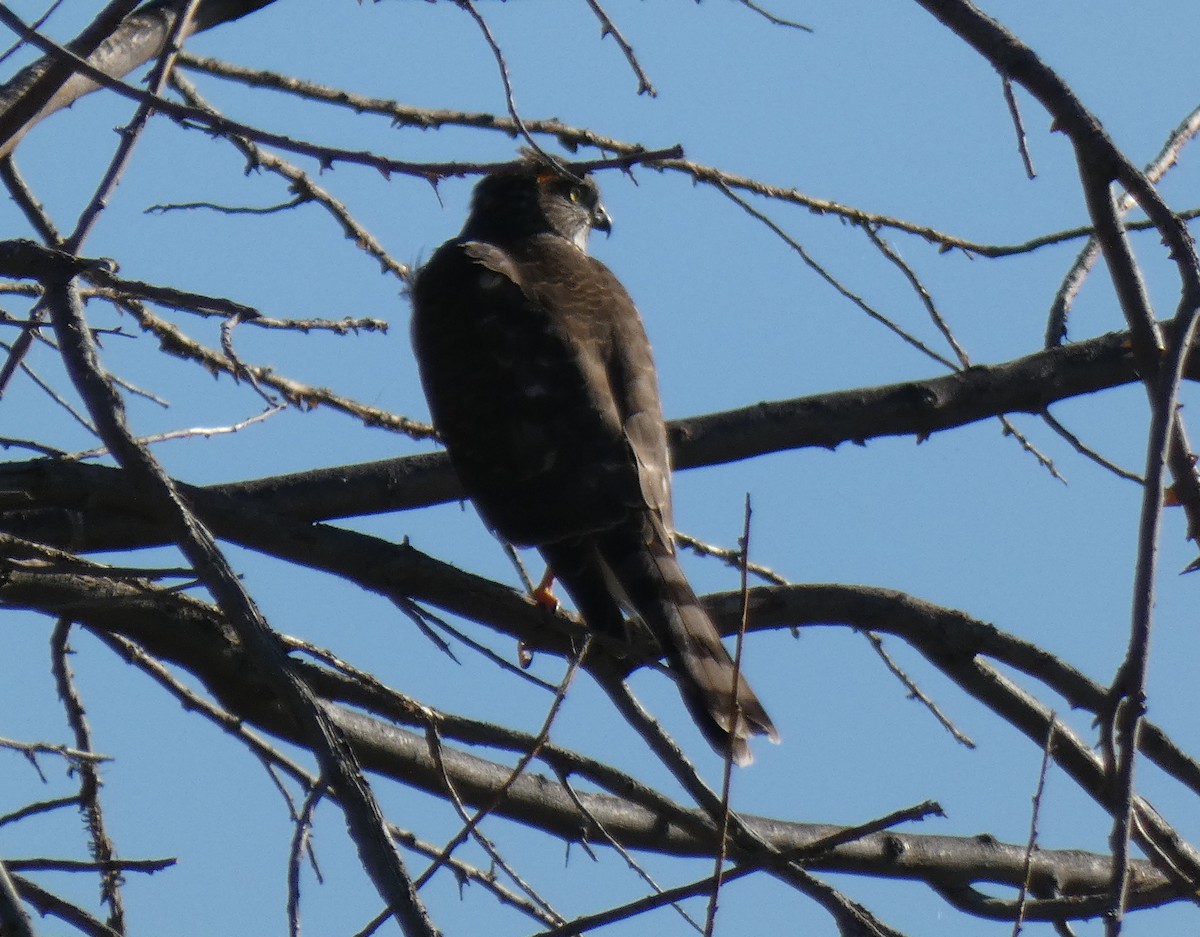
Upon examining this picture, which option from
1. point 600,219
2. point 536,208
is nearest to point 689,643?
point 536,208

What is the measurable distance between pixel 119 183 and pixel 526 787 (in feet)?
6.17

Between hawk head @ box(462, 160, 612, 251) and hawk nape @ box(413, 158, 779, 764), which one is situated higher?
hawk head @ box(462, 160, 612, 251)

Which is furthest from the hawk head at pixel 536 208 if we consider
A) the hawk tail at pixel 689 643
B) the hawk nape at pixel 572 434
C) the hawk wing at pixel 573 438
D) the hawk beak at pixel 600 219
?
the hawk tail at pixel 689 643

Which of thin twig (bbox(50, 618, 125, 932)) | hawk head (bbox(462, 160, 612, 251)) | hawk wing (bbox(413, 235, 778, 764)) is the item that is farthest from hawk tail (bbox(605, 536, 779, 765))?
hawk head (bbox(462, 160, 612, 251))

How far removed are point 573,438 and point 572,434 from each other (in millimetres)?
14

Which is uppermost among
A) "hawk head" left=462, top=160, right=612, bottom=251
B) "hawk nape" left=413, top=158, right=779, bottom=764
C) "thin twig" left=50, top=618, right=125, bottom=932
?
"hawk head" left=462, top=160, right=612, bottom=251

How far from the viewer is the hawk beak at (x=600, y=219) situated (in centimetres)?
667

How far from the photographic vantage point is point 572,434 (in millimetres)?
4383

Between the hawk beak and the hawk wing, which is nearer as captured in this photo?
the hawk wing

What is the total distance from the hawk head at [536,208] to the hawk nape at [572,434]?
3.02 feet

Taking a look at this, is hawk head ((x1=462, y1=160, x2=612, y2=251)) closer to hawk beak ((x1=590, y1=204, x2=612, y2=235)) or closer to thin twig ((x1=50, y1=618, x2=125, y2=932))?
hawk beak ((x1=590, y1=204, x2=612, y2=235))

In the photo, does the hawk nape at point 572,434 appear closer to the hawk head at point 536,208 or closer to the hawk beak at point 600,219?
the hawk head at point 536,208

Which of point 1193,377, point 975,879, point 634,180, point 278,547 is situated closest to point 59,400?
point 278,547

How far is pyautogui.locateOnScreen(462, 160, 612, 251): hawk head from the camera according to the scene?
251 inches
